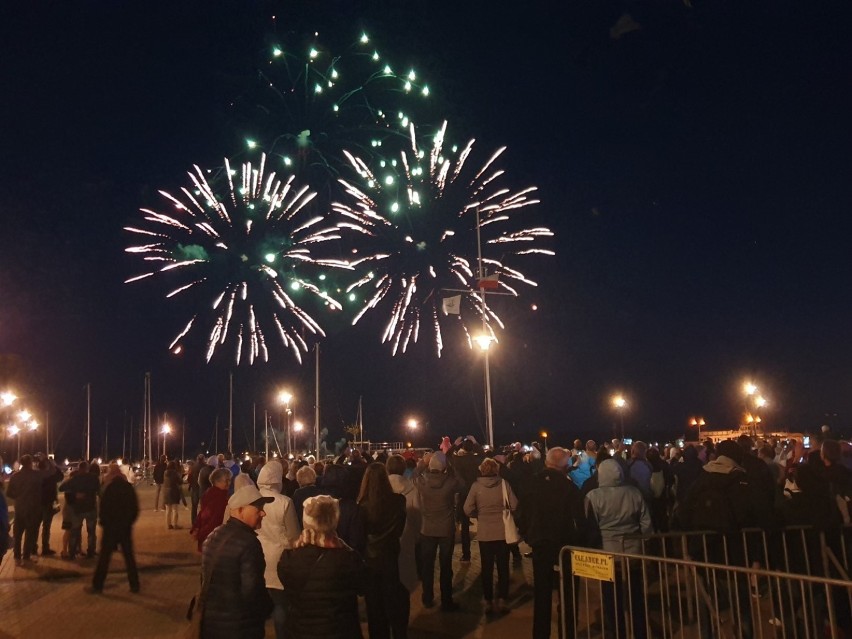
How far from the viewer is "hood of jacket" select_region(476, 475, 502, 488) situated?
9.31 metres

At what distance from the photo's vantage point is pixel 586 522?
8.19 meters

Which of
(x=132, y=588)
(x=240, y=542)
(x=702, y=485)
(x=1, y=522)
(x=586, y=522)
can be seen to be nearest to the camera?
(x=240, y=542)

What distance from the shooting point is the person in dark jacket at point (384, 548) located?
7.59 metres

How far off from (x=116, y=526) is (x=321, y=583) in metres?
7.82

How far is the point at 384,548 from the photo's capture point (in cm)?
770

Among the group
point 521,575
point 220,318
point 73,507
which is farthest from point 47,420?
point 521,575

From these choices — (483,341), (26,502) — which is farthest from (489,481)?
(483,341)

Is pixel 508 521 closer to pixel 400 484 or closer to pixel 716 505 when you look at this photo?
pixel 400 484

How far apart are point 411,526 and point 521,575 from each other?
329 centimetres

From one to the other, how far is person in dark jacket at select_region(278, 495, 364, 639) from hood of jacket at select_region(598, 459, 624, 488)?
381 centimetres

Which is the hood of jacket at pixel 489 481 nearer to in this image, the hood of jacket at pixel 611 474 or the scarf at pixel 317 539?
the hood of jacket at pixel 611 474

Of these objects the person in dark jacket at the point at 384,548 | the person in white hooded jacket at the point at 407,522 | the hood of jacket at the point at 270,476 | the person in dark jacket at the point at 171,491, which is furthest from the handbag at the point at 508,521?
the person in dark jacket at the point at 171,491

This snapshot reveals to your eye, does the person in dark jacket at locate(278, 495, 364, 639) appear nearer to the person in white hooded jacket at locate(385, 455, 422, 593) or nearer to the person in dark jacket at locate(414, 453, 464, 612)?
the person in white hooded jacket at locate(385, 455, 422, 593)

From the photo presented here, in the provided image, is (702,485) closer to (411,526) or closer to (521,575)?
(411,526)
